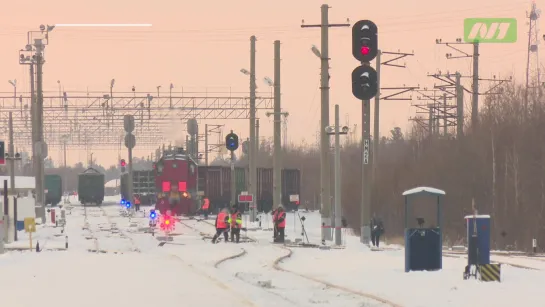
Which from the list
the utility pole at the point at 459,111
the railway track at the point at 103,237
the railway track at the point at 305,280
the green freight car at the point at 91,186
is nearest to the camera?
the railway track at the point at 305,280

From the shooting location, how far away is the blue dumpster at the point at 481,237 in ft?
74.6

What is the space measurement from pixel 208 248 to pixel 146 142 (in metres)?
95.4

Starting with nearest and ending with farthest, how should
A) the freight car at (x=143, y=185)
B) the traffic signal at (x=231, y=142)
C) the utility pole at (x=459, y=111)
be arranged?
the traffic signal at (x=231, y=142) → the utility pole at (x=459, y=111) → the freight car at (x=143, y=185)

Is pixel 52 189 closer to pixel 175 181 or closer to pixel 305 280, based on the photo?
pixel 175 181

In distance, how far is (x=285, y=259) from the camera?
30094 millimetres

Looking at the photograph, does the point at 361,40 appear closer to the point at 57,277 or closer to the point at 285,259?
the point at 57,277

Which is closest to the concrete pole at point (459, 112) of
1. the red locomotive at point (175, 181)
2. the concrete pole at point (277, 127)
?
the concrete pole at point (277, 127)

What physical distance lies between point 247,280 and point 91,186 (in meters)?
80.3

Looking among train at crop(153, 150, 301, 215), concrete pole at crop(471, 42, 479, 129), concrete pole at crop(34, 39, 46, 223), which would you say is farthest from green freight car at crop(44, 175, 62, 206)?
concrete pole at crop(471, 42, 479, 129)

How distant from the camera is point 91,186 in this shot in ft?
331

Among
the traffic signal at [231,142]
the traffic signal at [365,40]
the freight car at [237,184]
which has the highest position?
the traffic signal at [365,40]

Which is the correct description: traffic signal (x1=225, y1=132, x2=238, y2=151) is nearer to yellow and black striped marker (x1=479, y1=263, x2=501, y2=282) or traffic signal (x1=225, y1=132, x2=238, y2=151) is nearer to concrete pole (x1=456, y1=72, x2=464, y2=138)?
concrete pole (x1=456, y1=72, x2=464, y2=138)

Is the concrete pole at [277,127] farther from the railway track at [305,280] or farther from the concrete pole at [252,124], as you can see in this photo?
the railway track at [305,280]

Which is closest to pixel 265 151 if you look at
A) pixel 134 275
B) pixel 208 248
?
pixel 208 248
